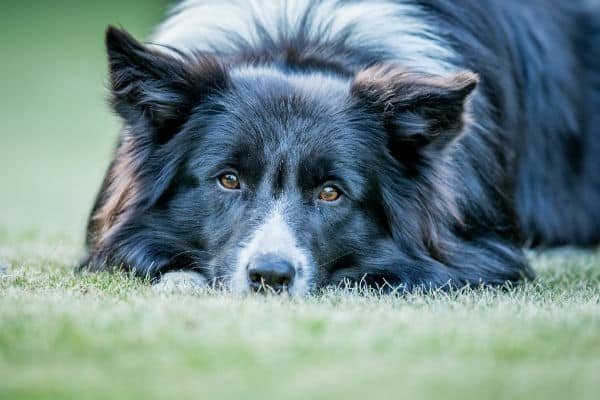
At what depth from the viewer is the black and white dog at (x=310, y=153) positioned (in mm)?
4660

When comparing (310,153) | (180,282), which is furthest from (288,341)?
(310,153)

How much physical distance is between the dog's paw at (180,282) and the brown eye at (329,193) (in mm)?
743

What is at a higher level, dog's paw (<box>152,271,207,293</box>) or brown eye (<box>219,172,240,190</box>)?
brown eye (<box>219,172,240,190</box>)

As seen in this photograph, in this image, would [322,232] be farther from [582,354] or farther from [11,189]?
[11,189]

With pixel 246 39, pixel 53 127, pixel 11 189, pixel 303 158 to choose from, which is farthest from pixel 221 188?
pixel 53 127

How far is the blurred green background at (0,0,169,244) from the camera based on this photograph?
8.20 metres

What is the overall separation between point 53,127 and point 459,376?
37.2ft

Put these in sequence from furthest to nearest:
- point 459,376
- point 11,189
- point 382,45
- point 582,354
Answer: point 11,189, point 382,45, point 582,354, point 459,376

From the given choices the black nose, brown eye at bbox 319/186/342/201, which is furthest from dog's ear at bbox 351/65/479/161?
the black nose

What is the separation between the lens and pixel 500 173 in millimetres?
5758

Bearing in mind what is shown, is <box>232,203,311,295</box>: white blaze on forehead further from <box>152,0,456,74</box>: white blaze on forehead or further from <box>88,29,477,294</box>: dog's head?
<box>152,0,456,74</box>: white blaze on forehead

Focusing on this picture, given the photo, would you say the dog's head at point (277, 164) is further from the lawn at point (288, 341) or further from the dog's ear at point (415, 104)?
the lawn at point (288, 341)

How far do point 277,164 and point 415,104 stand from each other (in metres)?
0.79

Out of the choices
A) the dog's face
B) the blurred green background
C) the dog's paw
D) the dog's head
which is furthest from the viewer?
the blurred green background
